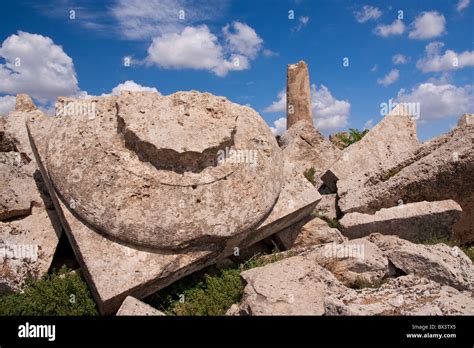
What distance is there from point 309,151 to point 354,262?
17.4ft

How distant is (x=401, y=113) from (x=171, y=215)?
6.53 metres

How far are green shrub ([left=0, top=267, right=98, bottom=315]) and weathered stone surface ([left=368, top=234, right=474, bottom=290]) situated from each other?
346 centimetres

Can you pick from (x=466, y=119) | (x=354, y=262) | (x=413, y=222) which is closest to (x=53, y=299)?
(x=354, y=262)

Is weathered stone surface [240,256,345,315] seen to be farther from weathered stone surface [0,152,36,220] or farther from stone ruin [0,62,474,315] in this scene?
weathered stone surface [0,152,36,220]

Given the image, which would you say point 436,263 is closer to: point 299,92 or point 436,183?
point 436,183

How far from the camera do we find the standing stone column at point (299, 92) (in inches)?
728

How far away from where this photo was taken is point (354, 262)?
4.64 m

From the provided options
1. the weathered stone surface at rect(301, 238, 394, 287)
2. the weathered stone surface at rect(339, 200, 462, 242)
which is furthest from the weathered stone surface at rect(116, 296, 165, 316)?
the weathered stone surface at rect(339, 200, 462, 242)

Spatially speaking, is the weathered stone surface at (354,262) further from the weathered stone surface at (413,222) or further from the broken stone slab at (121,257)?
the weathered stone surface at (413,222)

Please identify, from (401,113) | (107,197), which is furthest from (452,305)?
(401,113)

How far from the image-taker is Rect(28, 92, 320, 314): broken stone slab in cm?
403

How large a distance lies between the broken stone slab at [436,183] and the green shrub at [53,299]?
4.17 m

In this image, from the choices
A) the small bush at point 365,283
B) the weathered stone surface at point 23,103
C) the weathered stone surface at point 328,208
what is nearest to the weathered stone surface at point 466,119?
the weathered stone surface at point 328,208
